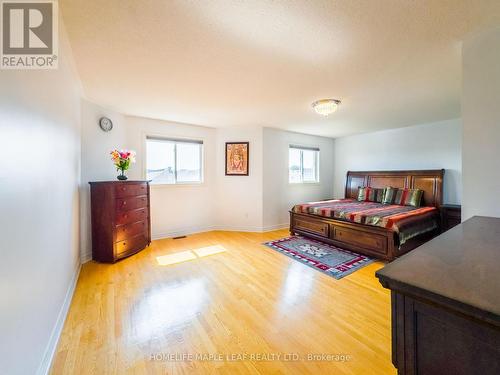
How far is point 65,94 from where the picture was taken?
189cm

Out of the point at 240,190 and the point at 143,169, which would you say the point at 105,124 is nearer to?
the point at 143,169

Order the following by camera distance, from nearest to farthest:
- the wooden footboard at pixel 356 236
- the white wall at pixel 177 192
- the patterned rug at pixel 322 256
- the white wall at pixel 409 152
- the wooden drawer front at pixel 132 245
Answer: the patterned rug at pixel 322 256, the wooden footboard at pixel 356 236, the wooden drawer front at pixel 132 245, the white wall at pixel 177 192, the white wall at pixel 409 152

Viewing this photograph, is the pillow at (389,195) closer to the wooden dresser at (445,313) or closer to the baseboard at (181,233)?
the baseboard at (181,233)

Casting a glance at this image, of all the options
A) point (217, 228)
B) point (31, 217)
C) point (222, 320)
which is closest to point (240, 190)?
point (217, 228)

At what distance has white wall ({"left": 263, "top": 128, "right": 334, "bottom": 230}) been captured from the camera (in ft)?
15.1

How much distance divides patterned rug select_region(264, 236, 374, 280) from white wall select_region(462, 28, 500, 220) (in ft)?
4.78

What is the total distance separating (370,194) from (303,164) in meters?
1.70

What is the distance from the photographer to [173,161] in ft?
14.0

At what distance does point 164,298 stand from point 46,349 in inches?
34.8

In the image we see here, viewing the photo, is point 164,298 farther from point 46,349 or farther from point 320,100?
point 320,100

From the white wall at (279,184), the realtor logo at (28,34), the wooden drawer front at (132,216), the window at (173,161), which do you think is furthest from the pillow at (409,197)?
the realtor logo at (28,34)

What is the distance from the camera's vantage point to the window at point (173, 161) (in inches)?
159

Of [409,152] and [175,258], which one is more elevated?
[409,152]

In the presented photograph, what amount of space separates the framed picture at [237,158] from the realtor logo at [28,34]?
3.27 m
